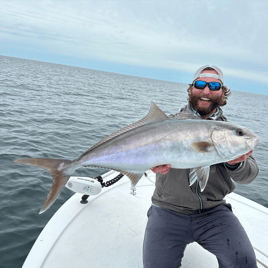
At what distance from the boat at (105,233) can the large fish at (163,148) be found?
1.15 meters

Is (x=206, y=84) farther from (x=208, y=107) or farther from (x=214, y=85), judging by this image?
(x=208, y=107)

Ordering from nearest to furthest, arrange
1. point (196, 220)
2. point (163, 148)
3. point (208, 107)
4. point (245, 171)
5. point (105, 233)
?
point (163, 148)
point (245, 171)
point (196, 220)
point (208, 107)
point (105, 233)

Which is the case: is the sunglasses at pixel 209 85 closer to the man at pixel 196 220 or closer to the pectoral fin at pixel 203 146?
the man at pixel 196 220

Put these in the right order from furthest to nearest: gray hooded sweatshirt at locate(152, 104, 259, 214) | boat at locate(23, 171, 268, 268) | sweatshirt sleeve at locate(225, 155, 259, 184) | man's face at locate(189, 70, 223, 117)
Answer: man's face at locate(189, 70, 223, 117) < boat at locate(23, 171, 268, 268) < gray hooded sweatshirt at locate(152, 104, 259, 214) < sweatshirt sleeve at locate(225, 155, 259, 184)

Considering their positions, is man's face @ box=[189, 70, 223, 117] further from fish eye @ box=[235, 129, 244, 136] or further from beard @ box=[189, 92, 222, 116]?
fish eye @ box=[235, 129, 244, 136]

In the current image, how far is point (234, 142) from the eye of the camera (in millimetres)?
2203

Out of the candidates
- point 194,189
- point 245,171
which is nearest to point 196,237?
point 194,189

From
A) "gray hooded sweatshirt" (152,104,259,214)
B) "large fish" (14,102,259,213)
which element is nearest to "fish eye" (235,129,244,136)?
"large fish" (14,102,259,213)

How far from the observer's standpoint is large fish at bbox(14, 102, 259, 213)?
2.22 meters

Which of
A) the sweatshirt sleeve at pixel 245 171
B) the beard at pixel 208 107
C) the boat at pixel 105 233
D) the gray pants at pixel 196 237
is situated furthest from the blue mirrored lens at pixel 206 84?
the boat at pixel 105 233

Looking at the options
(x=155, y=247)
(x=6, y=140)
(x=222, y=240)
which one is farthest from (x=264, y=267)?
(x=6, y=140)

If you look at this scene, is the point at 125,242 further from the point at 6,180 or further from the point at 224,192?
the point at 6,180

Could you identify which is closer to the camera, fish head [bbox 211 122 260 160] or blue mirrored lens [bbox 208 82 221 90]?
fish head [bbox 211 122 260 160]

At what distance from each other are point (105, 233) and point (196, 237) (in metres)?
1.40
